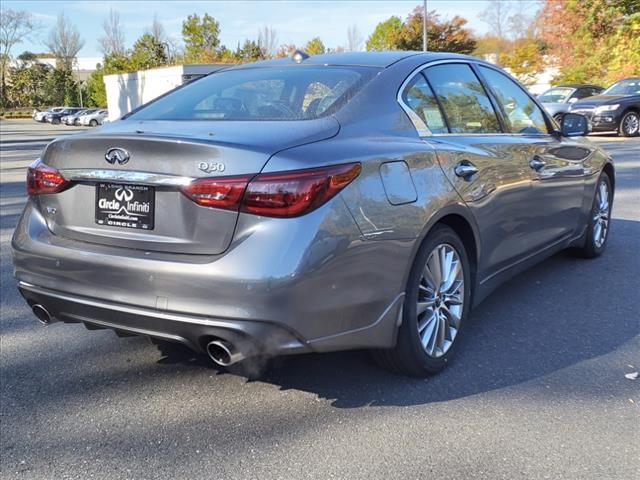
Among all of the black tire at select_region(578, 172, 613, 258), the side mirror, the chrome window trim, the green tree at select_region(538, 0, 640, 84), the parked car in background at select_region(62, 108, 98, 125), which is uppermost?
the green tree at select_region(538, 0, 640, 84)

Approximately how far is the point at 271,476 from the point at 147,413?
80 cm

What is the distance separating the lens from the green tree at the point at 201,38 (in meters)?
48.0

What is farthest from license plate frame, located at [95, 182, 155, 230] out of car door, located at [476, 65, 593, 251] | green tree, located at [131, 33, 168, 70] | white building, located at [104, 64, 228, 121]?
green tree, located at [131, 33, 168, 70]

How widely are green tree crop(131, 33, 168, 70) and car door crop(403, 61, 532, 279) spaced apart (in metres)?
53.5

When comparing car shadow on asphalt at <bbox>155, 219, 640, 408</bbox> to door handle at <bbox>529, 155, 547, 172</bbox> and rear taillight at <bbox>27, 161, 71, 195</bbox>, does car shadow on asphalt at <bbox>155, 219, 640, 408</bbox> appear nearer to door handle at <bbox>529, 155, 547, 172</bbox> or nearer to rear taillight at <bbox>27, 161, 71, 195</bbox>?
door handle at <bbox>529, 155, 547, 172</bbox>

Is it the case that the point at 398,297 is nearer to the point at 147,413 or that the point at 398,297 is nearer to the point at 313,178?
the point at 313,178

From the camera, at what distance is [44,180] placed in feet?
9.75

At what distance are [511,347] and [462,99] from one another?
1.46 m

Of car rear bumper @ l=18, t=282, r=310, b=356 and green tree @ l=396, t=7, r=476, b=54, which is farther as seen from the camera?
green tree @ l=396, t=7, r=476, b=54

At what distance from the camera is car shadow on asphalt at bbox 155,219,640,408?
3.12 meters

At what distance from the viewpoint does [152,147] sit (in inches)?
103

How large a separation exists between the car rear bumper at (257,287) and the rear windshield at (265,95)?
0.71 meters

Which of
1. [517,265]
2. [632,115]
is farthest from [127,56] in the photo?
[517,265]

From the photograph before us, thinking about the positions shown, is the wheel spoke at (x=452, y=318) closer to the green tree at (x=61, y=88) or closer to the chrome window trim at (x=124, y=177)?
the chrome window trim at (x=124, y=177)
